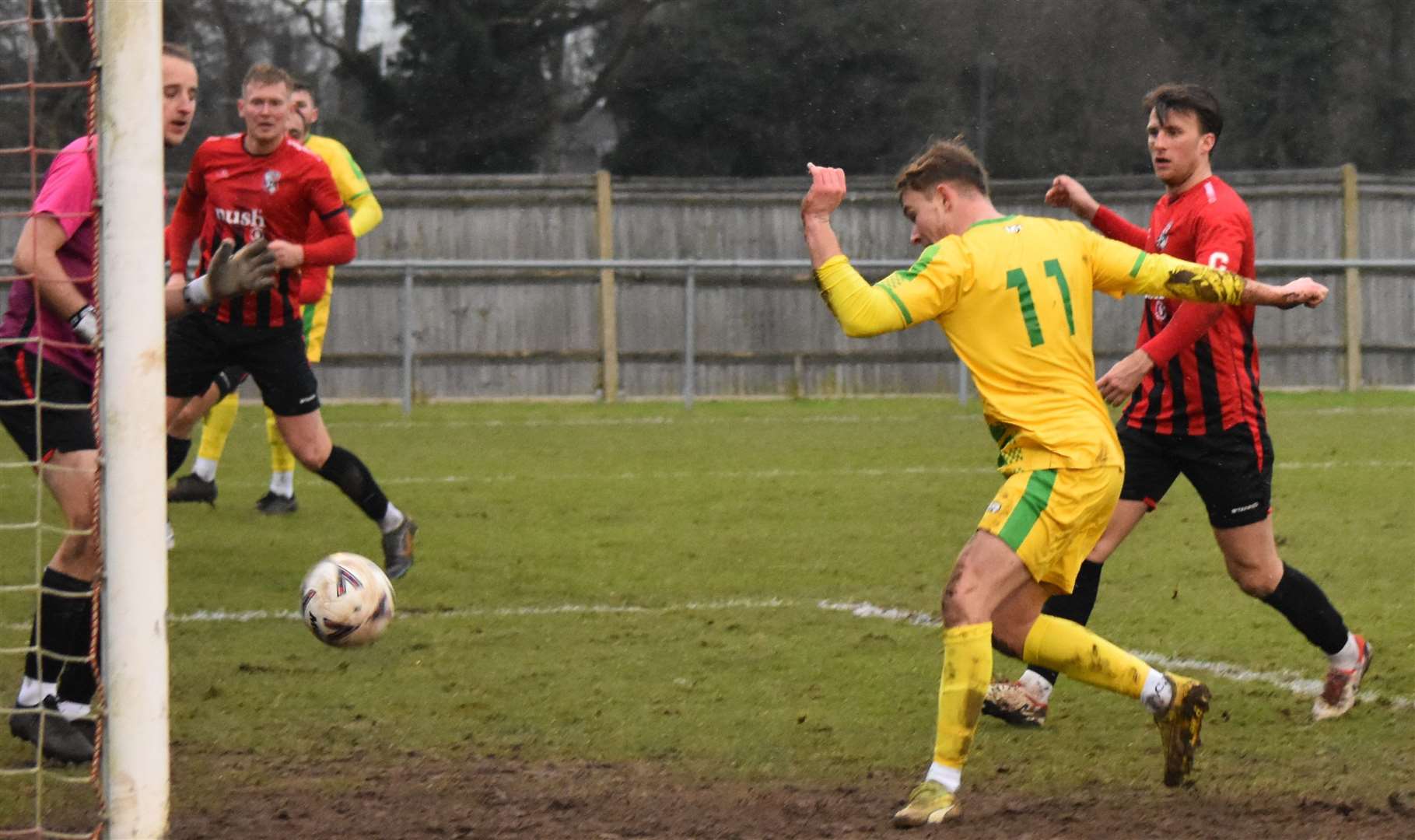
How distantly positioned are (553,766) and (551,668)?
3.94ft

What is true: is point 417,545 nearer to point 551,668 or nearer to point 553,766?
point 551,668

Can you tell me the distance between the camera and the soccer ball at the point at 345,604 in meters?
5.20

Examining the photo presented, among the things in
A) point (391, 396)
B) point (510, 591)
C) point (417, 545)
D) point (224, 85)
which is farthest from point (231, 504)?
point (224, 85)

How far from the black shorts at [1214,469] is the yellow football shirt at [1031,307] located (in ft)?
2.54

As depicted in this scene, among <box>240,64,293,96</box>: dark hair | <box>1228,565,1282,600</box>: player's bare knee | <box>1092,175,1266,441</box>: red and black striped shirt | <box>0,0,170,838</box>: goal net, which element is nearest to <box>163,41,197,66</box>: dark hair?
<box>0,0,170,838</box>: goal net

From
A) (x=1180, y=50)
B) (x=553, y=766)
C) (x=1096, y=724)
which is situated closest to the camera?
(x=553, y=766)

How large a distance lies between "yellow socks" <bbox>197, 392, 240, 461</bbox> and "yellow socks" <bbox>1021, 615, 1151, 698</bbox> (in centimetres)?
618

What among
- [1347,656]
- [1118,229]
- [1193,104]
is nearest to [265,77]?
[1118,229]

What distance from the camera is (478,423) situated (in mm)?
14594

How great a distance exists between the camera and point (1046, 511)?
425 cm

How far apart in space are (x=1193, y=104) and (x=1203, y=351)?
738 millimetres

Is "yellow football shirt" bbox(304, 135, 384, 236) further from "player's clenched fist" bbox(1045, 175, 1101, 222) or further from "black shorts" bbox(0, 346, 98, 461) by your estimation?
"player's clenched fist" bbox(1045, 175, 1101, 222)

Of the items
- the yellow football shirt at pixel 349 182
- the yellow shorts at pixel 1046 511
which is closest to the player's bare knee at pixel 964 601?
the yellow shorts at pixel 1046 511

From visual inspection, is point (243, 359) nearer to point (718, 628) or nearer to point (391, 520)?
point (391, 520)
